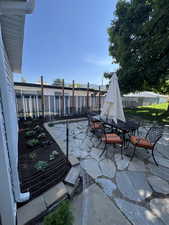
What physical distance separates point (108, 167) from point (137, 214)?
3.45ft

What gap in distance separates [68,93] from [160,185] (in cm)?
686

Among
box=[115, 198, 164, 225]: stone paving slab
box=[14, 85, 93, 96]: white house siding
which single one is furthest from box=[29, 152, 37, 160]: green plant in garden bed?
box=[14, 85, 93, 96]: white house siding

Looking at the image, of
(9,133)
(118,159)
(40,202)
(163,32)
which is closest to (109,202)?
(40,202)

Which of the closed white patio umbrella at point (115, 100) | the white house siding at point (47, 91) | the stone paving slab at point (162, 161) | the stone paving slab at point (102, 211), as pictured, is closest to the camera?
the stone paving slab at point (102, 211)

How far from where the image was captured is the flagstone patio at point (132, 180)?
1.58 meters

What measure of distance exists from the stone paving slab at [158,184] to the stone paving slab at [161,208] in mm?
Answer: 218

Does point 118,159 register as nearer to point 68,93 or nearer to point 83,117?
point 83,117

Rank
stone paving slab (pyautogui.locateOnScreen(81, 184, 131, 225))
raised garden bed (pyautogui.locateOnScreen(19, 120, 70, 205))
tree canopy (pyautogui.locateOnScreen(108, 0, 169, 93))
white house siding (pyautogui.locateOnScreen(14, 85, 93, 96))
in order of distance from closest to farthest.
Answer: stone paving slab (pyautogui.locateOnScreen(81, 184, 131, 225))
raised garden bed (pyautogui.locateOnScreen(19, 120, 70, 205))
tree canopy (pyautogui.locateOnScreen(108, 0, 169, 93))
white house siding (pyautogui.locateOnScreen(14, 85, 93, 96))

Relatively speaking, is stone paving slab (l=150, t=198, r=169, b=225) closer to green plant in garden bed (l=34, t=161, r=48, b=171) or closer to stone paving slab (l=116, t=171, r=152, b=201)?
stone paving slab (l=116, t=171, r=152, b=201)

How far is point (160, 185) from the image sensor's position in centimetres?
211

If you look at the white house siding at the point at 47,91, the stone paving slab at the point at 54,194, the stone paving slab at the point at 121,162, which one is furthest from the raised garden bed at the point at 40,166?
the white house siding at the point at 47,91

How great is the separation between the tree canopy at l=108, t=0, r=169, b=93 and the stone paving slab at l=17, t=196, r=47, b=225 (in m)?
7.36

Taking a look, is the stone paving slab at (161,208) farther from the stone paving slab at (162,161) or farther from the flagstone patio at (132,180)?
the stone paving slab at (162,161)

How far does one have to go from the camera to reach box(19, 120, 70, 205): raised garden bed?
6.01ft
